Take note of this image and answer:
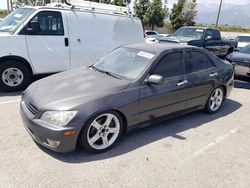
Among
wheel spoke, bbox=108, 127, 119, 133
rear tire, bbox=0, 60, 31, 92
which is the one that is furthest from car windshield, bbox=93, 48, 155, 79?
rear tire, bbox=0, 60, 31, 92

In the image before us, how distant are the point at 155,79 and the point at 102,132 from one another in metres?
1.07

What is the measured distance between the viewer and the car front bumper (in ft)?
9.67

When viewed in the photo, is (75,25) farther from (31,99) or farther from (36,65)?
(31,99)

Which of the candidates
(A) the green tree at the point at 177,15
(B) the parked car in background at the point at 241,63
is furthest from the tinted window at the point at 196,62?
(A) the green tree at the point at 177,15

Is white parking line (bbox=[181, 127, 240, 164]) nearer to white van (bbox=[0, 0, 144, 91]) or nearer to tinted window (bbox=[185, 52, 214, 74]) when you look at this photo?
tinted window (bbox=[185, 52, 214, 74])

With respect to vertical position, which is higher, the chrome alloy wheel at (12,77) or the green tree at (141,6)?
the green tree at (141,6)

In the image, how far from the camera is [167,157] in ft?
11.0

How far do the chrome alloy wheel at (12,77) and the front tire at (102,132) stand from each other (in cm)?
344

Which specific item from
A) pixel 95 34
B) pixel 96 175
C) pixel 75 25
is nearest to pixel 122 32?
pixel 95 34

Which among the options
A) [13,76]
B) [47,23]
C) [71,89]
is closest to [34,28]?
[47,23]

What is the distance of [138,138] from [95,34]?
3.85m

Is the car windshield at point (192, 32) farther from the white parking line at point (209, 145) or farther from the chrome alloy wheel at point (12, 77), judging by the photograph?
the chrome alloy wheel at point (12, 77)

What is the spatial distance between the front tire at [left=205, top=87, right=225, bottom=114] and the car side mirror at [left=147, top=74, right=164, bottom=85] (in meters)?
1.77

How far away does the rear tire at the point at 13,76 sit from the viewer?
18.6 feet
